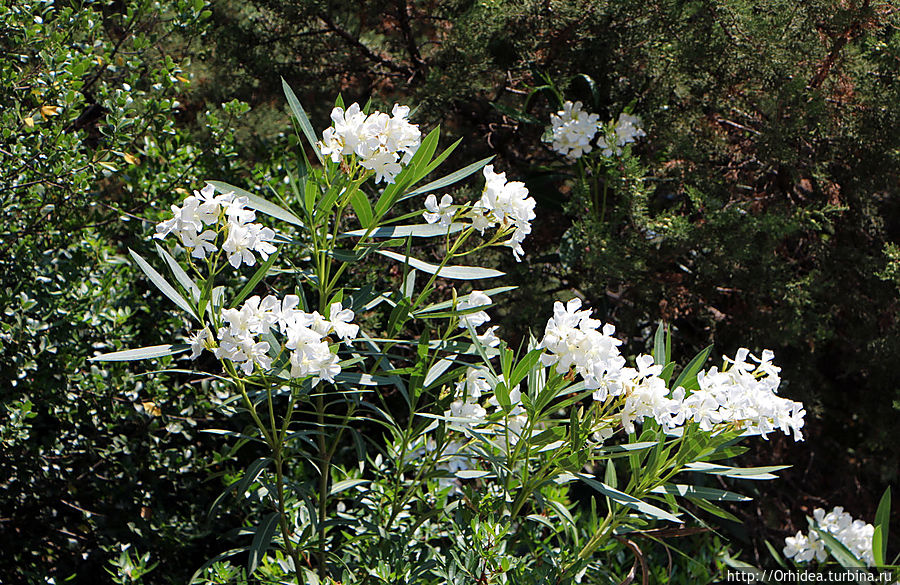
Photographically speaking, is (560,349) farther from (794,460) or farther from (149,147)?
(794,460)

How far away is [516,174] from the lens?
8.04 ft

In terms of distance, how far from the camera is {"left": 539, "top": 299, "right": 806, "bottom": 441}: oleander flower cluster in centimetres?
113

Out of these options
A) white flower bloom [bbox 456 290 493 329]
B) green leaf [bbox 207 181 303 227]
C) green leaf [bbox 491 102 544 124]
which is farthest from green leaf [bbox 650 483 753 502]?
green leaf [bbox 491 102 544 124]

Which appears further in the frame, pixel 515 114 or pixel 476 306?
pixel 515 114

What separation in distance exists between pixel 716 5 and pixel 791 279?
766 mm

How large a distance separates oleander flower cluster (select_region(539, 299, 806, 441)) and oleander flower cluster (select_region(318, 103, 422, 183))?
1.25 ft

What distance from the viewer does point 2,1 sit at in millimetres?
1740

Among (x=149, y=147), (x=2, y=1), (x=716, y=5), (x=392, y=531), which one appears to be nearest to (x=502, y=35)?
(x=716, y=5)

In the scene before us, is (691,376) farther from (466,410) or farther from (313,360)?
(313,360)

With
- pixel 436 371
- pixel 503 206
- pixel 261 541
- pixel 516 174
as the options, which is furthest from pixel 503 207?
pixel 516 174

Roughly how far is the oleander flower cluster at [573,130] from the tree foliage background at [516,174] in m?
0.11

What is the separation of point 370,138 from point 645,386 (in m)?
0.59

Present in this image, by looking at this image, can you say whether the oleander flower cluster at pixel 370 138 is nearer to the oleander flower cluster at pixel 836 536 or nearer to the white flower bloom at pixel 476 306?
the white flower bloom at pixel 476 306

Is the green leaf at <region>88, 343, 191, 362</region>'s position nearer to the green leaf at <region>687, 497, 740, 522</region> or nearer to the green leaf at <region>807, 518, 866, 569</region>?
the green leaf at <region>687, 497, 740, 522</region>
